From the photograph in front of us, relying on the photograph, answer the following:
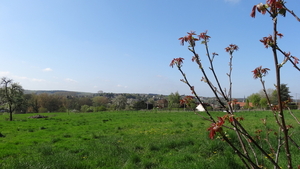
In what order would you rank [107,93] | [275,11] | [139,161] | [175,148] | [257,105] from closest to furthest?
1. [275,11]
2. [139,161]
3. [175,148]
4. [257,105]
5. [107,93]

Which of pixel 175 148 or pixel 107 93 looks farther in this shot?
pixel 107 93

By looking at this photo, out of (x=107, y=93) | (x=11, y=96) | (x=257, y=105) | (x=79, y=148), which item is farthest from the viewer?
(x=107, y=93)

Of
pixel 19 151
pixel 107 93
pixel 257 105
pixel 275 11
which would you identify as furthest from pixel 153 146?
pixel 107 93

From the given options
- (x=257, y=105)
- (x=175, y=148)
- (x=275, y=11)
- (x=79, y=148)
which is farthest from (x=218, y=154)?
(x=257, y=105)

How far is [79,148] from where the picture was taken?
364 inches

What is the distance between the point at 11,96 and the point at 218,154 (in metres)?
32.2

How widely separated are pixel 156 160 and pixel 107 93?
192461 mm

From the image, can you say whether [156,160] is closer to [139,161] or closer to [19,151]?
[139,161]

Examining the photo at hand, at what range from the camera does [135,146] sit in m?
9.28

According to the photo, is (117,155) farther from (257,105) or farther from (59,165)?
(257,105)

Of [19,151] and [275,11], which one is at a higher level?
[275,11]

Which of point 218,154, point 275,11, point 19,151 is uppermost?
point 275,11

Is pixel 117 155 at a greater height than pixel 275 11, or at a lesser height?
lesser

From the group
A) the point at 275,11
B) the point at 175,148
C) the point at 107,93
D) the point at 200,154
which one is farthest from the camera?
the point at 107,93
